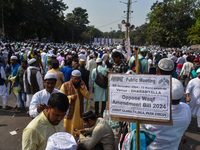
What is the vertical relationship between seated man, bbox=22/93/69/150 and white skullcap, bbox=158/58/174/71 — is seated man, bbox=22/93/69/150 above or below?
below

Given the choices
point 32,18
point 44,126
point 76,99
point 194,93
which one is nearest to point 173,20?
point 32,18

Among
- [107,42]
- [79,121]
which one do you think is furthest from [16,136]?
[107,42]

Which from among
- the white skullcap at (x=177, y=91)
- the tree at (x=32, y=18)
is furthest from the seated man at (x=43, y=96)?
the tree at (x=32, y=18)

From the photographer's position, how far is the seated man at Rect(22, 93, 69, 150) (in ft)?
6.21

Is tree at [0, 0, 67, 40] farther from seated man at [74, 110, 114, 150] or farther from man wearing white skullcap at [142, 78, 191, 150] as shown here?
man wearing white skullcap at [142, 78, 191, 150]

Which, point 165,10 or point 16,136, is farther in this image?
point 165,10

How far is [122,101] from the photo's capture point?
6.62ft

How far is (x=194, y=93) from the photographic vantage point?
15.8 ft

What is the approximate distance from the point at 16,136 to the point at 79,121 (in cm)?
196

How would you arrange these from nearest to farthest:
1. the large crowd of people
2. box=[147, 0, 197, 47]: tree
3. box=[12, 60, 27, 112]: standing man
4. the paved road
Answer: the large crowd of people → the paved road → box=[12, 60, 27, 112]: standing man → box=[147, 0, 197, 47]: tree

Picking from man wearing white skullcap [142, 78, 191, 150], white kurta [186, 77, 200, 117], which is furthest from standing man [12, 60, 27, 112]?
white kurta [186, 77, 200, 117]

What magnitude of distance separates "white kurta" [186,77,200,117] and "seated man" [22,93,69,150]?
3.85 m

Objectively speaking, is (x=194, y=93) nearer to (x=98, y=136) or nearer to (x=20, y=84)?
(x=98, y=136)

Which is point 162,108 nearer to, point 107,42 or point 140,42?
point 107,42
